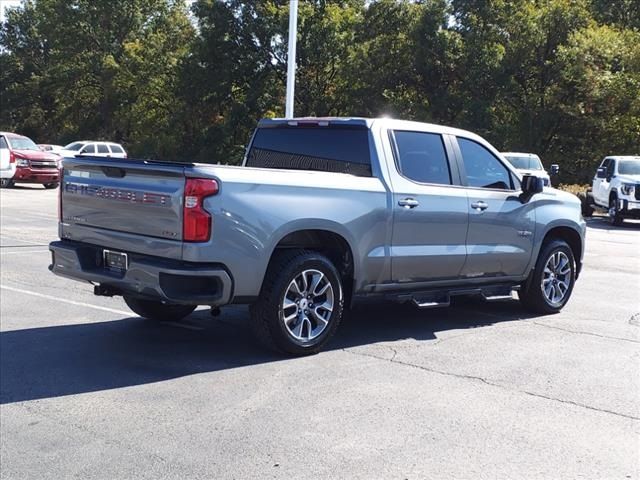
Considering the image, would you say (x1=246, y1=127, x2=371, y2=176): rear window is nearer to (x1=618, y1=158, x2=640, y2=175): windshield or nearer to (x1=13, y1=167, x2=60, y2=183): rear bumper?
(x1=618, y1=158, x2=640, y2=175): windshield

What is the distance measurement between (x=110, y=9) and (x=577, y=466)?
58465 millimetres

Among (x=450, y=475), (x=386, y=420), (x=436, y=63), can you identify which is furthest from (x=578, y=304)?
(x=436, y=63)

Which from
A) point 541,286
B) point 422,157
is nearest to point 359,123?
point 422,157

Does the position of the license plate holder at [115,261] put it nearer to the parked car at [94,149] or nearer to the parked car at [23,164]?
the parked car at [23,164]

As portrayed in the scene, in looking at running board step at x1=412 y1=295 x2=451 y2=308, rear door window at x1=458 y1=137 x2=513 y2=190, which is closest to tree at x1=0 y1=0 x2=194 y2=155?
rear door window at x1=458 y1=137 x2=513 y2=190

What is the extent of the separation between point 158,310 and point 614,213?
1737 centimetres

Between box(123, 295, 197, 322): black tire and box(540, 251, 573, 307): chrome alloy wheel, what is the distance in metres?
3.74

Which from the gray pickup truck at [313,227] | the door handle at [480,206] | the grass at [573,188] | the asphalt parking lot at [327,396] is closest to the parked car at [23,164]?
the grass at [573,188]

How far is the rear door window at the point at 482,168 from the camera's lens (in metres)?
7.54

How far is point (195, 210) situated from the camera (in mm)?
5586

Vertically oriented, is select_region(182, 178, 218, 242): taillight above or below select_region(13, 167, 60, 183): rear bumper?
above

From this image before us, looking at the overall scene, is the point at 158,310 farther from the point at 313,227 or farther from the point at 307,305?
the point at 313,227

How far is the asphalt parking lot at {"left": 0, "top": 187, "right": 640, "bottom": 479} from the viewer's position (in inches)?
169

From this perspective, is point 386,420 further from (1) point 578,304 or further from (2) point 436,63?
(2) point 436,63
